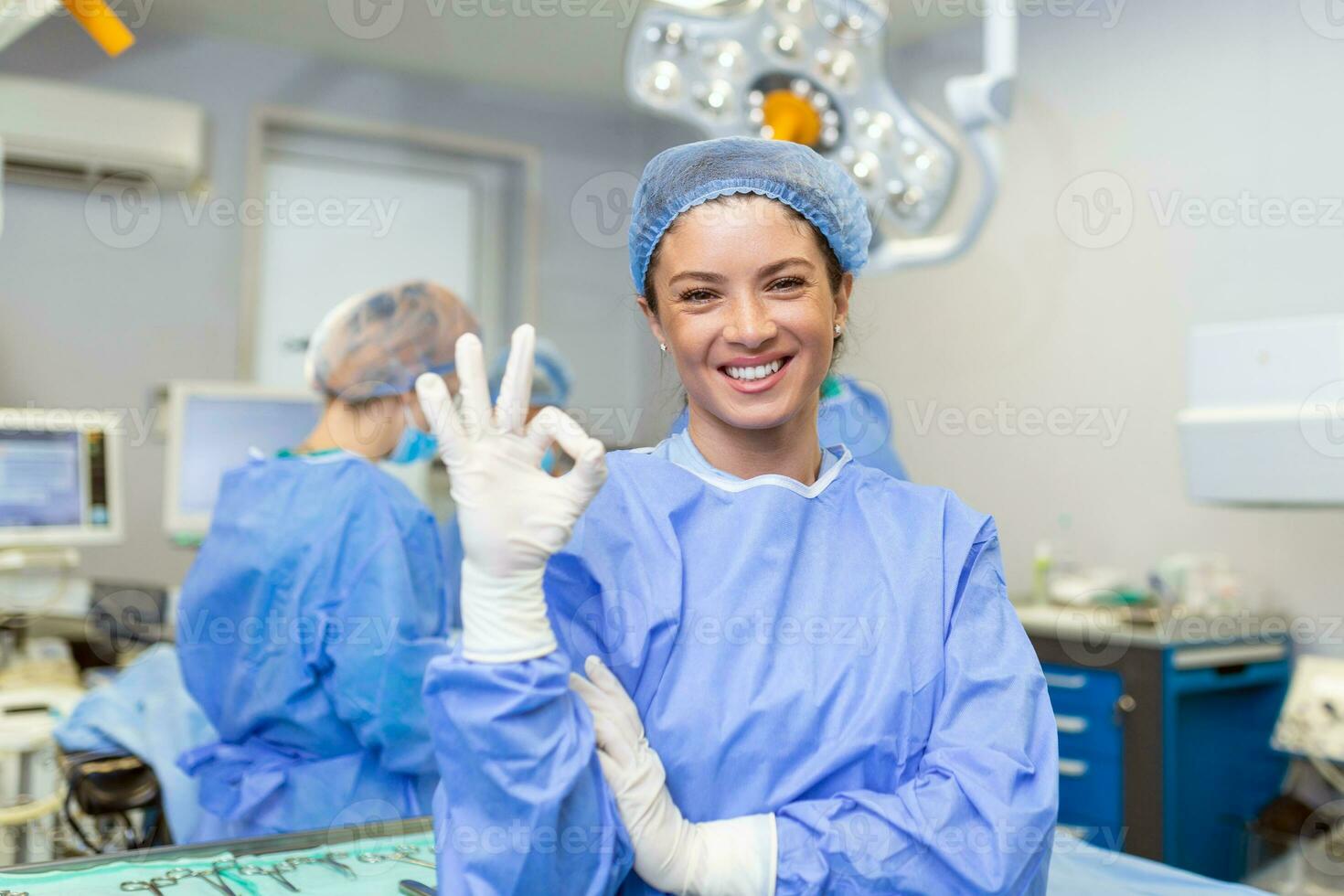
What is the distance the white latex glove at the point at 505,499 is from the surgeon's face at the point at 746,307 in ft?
0.74

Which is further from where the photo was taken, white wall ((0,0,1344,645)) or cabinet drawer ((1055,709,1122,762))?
white wall ((0,0,1344,645))

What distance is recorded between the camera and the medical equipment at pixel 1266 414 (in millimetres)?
2047

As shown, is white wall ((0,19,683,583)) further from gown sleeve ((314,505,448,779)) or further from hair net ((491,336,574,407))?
gown sleeve ((314,505,448,779))

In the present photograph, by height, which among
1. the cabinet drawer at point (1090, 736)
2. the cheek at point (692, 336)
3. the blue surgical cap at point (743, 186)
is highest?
the blue surgical cap at point (743, 186)

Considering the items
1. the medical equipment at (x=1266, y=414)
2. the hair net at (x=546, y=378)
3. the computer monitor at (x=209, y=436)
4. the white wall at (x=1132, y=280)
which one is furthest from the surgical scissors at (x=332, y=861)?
the white wall at (x=1132, y=280)

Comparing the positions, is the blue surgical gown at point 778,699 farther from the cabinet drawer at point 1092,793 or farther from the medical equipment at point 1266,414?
the cabinet drawer at point 1092,793

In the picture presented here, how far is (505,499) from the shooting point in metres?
0.97

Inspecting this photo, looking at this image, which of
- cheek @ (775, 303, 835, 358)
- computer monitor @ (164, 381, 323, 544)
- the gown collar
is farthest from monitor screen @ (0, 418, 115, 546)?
cheek @ (775, 303, 835, 358)

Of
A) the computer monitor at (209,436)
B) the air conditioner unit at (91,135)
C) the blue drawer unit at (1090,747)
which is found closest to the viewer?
the blue drawer unit at (1090,747)

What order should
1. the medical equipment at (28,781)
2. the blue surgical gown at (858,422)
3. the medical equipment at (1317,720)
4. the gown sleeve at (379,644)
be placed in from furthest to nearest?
the medical equipment at (1317,720) < the medical equipment at (28,781) < the blue surgical gown at (858,422) < the gown sleeve at (379,644)

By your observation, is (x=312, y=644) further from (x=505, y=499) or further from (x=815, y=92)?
(x=815, y=92)

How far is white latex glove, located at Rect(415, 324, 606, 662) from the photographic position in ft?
3.19

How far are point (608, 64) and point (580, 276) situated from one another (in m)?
0.91

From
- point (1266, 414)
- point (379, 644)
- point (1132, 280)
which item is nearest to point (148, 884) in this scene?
point (379, 644)
